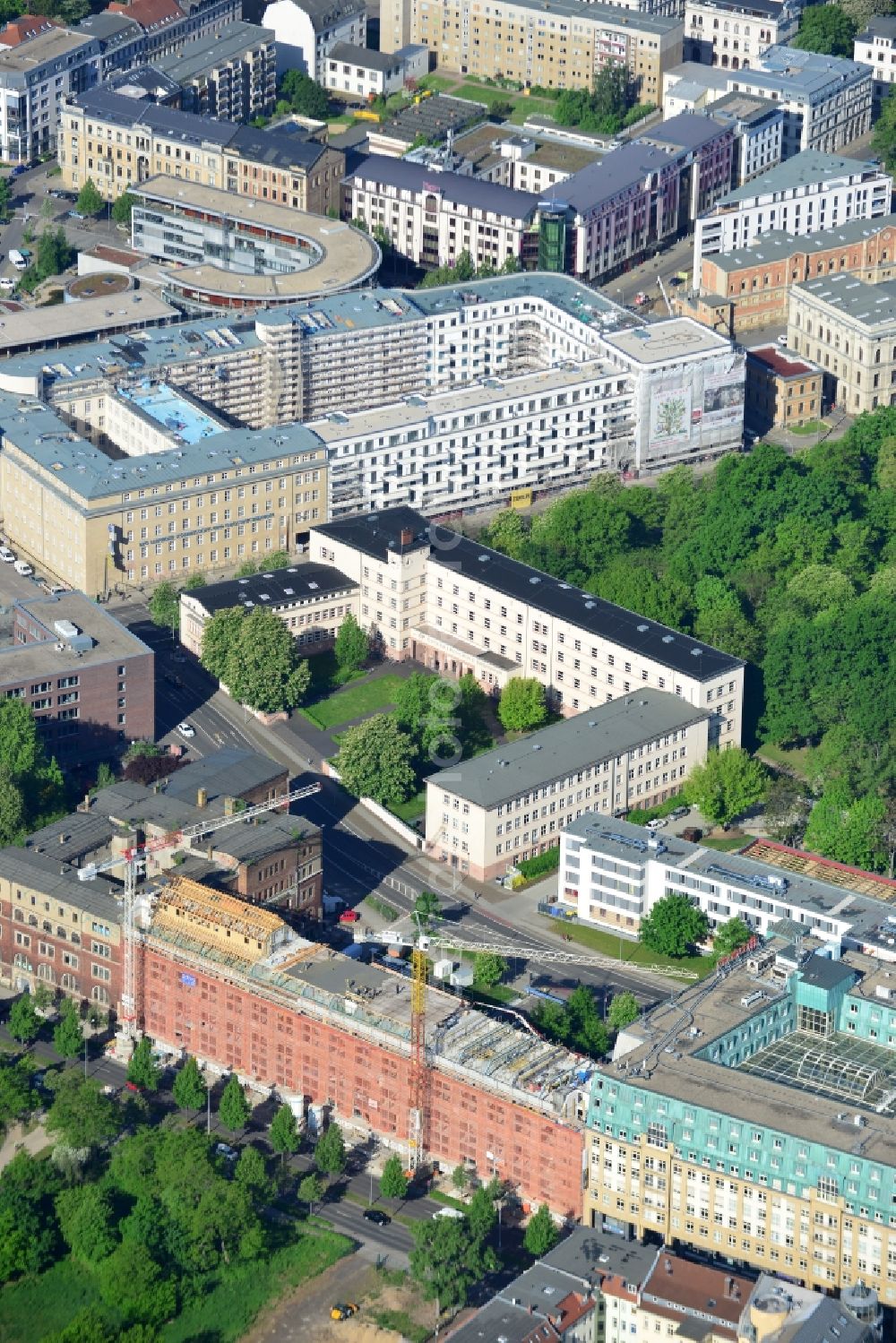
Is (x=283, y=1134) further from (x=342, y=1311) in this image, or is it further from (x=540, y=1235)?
(x=540, y=1235)

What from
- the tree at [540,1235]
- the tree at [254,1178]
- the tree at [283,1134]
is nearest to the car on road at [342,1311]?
the tree at [254,1178]

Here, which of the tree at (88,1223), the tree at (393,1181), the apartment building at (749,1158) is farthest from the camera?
the tree at (393,1181)

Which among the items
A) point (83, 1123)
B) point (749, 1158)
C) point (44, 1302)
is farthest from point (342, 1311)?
point (749, 1158)

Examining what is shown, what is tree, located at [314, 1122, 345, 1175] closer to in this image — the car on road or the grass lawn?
the car on road

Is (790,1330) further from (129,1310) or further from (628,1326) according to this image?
(129,1310)

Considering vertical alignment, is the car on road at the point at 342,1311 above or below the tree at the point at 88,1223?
below

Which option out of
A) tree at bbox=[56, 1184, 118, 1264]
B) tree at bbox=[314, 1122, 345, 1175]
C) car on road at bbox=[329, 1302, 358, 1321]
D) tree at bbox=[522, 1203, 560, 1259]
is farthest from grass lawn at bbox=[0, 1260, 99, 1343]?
tree at bbox=[522, 1203, 560, 1259]

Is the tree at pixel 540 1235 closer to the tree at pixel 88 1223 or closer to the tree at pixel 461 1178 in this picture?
the tree at pixel 461 1178
